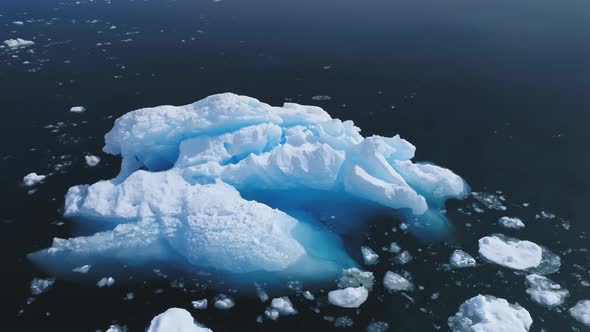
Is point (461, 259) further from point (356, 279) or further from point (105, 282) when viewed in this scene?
point (105, 282)

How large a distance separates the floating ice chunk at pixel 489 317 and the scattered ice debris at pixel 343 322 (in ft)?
3.68

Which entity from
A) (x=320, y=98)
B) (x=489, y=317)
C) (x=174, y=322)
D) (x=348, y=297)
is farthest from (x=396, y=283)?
(x=320, y=98)

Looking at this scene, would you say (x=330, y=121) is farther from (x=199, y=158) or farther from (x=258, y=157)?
(x=199, y=158)

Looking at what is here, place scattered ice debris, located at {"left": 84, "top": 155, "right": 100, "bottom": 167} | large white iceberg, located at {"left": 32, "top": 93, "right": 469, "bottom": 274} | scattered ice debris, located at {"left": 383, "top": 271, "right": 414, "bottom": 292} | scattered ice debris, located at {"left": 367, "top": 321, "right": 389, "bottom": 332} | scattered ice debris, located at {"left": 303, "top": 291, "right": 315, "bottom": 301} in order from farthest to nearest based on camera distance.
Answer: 1. scattered ice debris, located at {"left": 84, "top": 155, "right": 100, "bottom": 167}
2. large white iceberg, located at {"left": 32, "top": 93, "right": 469, "bottom": 274}
3. scattered ice debris, located at {"left": 383, "top": 271, "right": 414, "bottom": 292}
4. scattered ice debris, located at {"left": 303, "top": 291, "right": 315, "bottom": 301}
5. scattered ice debris, located at {"left": 367, "top": 321, "right": 389, "bottom": 332}

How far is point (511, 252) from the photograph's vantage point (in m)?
6.40

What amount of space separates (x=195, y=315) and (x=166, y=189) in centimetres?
227

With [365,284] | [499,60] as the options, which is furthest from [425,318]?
[499,60]

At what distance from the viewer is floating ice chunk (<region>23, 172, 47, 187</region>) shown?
8.13m

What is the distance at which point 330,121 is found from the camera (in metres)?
8.08

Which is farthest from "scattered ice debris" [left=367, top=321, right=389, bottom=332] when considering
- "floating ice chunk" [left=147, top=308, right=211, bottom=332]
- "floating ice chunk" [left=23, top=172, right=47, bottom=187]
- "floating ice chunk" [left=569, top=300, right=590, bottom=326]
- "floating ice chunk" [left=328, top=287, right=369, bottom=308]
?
"floating ice chunk" [left=23, top=172, right=47, bottom=187]

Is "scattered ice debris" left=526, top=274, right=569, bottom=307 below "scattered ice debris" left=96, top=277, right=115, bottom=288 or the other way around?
the other way around

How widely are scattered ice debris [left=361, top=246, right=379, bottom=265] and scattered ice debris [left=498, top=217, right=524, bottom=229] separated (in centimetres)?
206

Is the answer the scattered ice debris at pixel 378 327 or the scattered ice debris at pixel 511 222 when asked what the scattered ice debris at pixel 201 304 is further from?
the scattered ice debris at pixel 511 222

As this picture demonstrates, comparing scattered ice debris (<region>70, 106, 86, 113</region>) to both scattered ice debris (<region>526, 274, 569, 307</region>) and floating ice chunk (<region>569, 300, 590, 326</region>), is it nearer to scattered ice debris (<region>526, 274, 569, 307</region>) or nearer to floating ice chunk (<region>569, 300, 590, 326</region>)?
scattered ice debris (<region>526, 274, 569, 307</region>)
